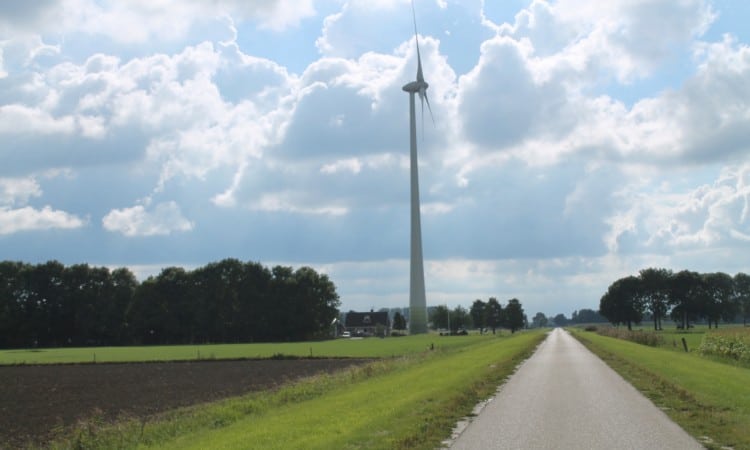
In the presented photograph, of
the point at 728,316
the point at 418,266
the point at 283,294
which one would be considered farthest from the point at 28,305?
the point at 728,316

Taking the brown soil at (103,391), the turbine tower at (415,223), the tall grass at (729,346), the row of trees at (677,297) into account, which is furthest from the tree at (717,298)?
the brown soil at (103,391)

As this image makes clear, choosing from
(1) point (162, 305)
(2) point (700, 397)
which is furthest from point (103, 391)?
(1) point (162, 305)

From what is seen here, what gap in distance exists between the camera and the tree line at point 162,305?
138875 millimetres

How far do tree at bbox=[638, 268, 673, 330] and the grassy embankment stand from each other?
17148 centimetres

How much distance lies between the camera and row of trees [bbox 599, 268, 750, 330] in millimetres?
179000

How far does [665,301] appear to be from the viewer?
18800 cm

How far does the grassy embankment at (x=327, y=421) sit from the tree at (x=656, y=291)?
6751 inches

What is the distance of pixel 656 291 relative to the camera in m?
190

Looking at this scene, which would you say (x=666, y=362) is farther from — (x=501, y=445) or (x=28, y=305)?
(x=28, y=305)

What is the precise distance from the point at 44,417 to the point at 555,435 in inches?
906

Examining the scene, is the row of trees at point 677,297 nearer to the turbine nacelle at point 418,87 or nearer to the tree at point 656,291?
the tree at point 656,291

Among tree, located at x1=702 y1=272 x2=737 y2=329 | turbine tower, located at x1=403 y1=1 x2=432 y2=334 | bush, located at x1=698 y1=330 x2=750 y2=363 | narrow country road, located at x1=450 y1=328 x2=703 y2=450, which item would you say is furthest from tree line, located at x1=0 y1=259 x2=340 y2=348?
narrow country road, located at x1=450 y1=328 x2=703 y2=450

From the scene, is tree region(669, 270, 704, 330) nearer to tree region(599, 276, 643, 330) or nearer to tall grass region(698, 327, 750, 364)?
tree region(599, 276, 643, 330)

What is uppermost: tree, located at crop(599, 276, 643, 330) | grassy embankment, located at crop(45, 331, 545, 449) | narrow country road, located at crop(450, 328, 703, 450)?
tree, located at crop(599, 276, 643, 330)
